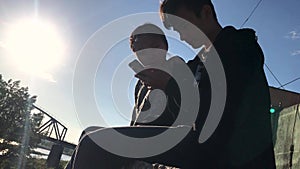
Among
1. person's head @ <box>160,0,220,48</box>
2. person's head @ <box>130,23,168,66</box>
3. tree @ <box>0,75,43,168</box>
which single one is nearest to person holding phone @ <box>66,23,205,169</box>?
person's head @ <box>130,23,168,66</box>

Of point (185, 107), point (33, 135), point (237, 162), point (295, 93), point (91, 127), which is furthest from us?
point (33, 135)

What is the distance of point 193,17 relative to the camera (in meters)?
1.20

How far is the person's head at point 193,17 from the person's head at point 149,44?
0.24 metres

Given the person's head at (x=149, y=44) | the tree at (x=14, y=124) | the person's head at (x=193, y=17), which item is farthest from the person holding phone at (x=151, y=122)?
the tree at (x=14, y=124)

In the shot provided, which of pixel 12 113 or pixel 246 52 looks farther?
pixel 12 113

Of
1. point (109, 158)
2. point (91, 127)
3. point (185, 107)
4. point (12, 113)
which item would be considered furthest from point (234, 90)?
point (12, 113)

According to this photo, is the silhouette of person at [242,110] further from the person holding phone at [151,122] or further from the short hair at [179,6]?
the short hair at [179,6]

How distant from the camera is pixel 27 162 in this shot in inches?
939

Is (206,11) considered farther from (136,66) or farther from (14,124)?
(14,124)

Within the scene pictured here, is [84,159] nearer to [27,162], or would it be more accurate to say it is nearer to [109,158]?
[109,158]

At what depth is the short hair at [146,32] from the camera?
1.57 metres

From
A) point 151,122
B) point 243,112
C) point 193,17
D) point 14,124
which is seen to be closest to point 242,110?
point 243,112

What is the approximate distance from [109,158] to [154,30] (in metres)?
0.82

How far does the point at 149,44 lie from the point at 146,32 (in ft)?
0.30
